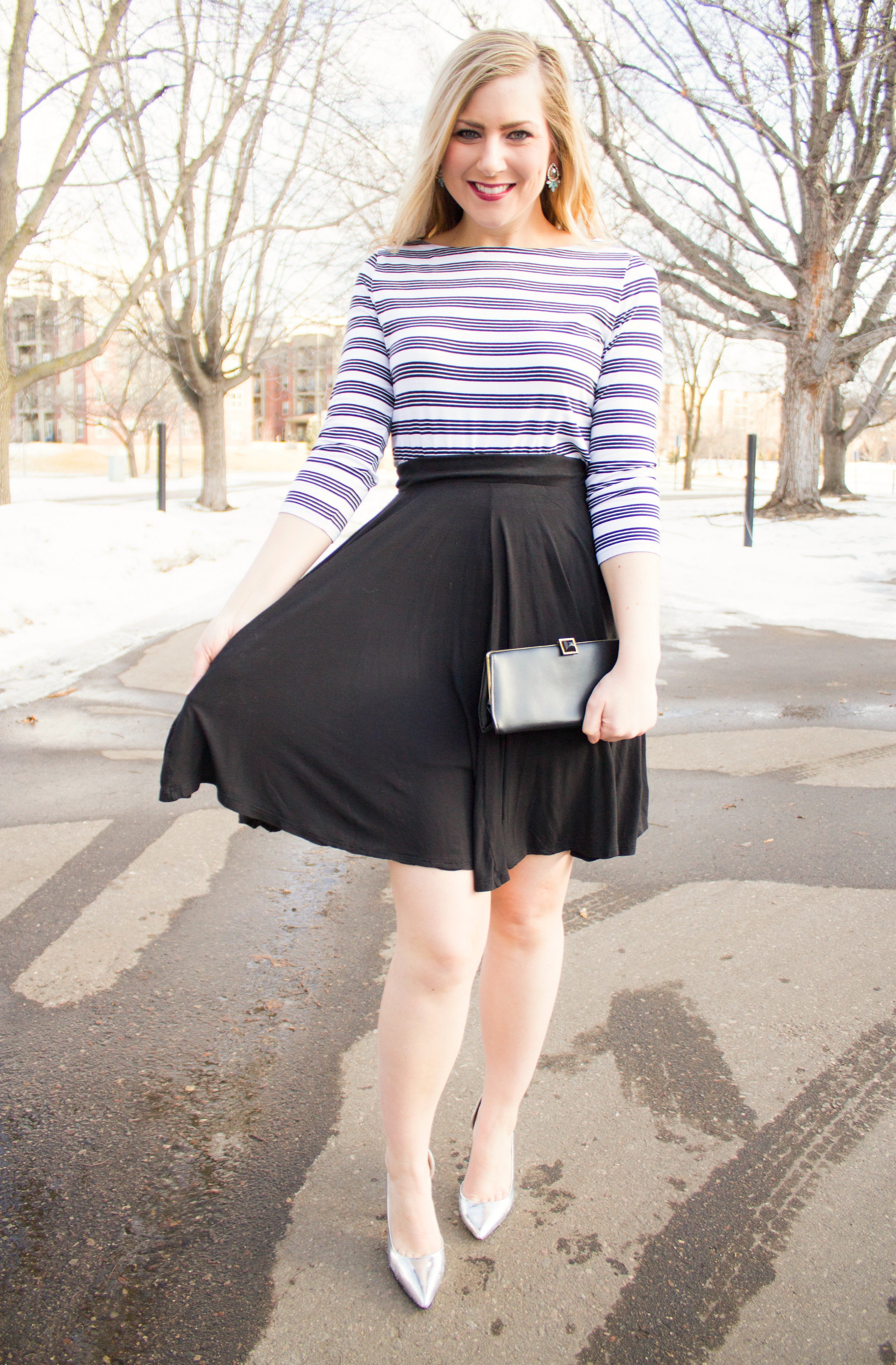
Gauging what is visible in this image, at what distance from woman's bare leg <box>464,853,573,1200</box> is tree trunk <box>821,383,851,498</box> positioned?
24195 millimetres

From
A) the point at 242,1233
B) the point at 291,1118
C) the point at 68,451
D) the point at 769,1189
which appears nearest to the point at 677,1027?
the point at 769,1189

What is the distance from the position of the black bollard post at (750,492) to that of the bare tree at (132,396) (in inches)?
1214

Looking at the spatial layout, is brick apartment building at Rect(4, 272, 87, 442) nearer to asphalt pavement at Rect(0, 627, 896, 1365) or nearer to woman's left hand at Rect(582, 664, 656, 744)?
asphalt pavement at Rect(0, 627, 896, 1365)

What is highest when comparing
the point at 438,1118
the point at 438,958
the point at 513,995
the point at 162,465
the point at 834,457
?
the point at 834,457

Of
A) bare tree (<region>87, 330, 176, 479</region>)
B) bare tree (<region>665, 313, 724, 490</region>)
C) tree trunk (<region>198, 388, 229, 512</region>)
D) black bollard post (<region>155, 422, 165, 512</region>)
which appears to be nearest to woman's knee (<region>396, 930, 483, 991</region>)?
black bollard post (<region>155, 422, 165, 512</region>)

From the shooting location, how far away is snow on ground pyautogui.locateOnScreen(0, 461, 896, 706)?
23.9 feet

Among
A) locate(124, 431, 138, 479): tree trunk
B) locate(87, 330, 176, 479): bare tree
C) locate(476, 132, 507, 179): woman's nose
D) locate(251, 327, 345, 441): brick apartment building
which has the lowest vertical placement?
locate(476, 132, 507, 179): woman's nose

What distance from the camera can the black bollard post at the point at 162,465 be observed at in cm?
1600

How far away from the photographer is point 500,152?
1610 millimetres

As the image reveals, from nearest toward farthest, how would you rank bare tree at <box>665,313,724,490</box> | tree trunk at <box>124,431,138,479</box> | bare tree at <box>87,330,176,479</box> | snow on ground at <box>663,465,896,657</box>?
snow on ground at <box>663,465,896,657</box>
bare tree at <box>665,313,724,490</box>
bare tree at <box>87,330,176,479</box>
tree trunk at <box>124,431,138,479</box>

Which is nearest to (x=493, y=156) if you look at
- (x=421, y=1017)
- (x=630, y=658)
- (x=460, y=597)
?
(x=460, y=597)

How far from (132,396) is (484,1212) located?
150 ft

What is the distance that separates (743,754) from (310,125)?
14.0 metres

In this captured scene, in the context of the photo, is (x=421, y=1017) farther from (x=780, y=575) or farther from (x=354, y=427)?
(x=780, y=575)
